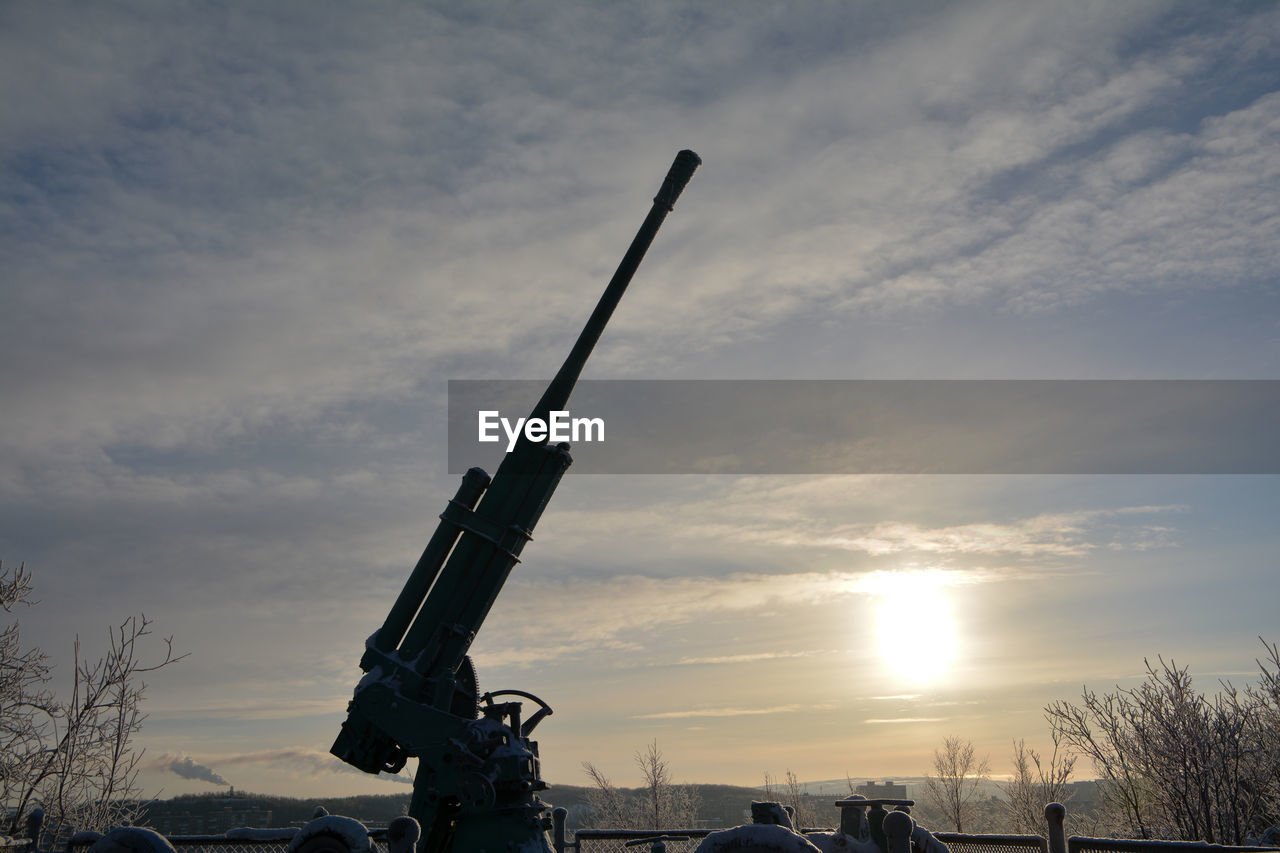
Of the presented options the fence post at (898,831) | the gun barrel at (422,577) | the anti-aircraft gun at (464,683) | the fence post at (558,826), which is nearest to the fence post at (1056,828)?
the fence post at (898,831)

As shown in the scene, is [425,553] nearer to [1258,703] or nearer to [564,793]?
[1258,703]

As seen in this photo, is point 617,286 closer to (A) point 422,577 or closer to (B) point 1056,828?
(A) point 422,577

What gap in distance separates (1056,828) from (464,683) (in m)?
5.92

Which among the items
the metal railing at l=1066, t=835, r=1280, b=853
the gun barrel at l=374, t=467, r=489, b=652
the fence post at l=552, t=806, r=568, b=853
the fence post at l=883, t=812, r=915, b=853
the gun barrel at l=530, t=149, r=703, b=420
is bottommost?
the fence post at l=552, t=806, r=568, b=853

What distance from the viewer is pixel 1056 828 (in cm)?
807

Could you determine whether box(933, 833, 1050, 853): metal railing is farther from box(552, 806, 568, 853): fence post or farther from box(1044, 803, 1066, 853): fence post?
box(552, 806, 568, 853): fence post

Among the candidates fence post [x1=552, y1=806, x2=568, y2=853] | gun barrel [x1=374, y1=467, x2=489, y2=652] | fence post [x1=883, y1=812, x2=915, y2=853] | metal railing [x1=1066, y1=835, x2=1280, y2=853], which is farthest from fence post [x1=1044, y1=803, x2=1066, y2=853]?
gun barrel [x1=374, y1=467, x2=489, y2=652]

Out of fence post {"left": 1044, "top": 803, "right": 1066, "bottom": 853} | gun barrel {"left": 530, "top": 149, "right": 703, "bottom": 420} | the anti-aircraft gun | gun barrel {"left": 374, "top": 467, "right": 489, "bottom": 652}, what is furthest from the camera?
gun barrel {"left": 530, "top": 149, "right": 703, "bottom": 420}

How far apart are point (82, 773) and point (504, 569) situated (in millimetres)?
13616

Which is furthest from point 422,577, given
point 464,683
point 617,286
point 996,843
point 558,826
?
point 996,843

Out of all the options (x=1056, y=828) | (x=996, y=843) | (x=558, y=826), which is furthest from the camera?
(x=558, y=826)

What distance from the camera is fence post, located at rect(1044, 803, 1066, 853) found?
7938 millimetres

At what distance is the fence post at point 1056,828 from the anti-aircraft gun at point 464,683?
4.66 m

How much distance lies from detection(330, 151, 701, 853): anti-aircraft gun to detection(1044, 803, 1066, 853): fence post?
15.3ft
